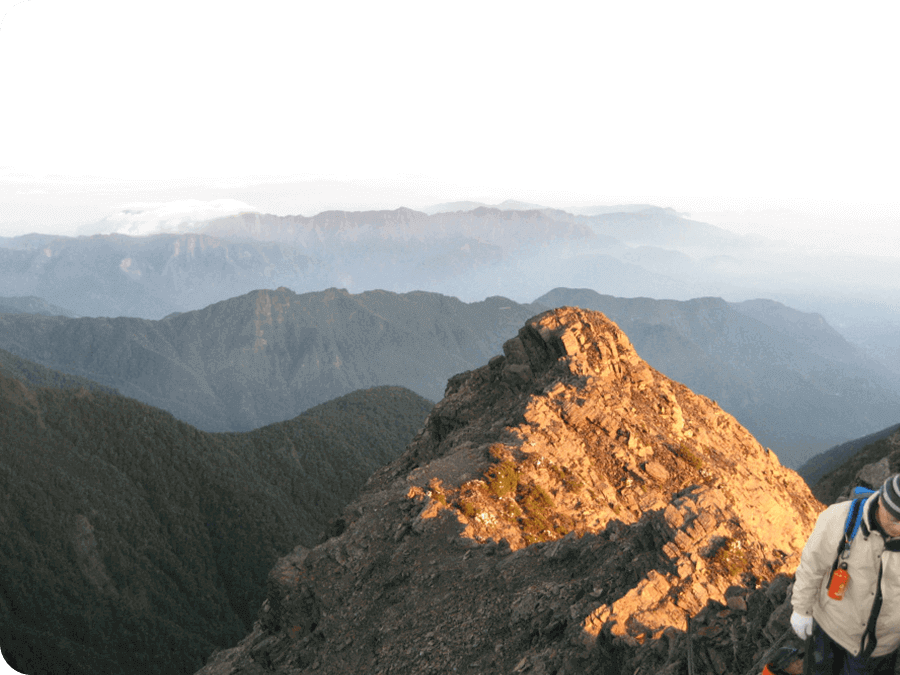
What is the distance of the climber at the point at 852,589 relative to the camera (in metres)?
8.54

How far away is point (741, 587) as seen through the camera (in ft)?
54.4

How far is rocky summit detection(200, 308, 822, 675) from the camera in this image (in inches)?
618

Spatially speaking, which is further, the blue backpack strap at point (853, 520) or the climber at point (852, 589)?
the blue backpack strap at point (853, 520)

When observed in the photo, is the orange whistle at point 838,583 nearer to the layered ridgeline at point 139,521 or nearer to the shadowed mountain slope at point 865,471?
the shadowed mountain slope at point 865,471

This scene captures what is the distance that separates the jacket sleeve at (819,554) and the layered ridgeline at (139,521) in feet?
366

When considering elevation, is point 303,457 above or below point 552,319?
below

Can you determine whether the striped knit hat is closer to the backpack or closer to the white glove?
the backpack

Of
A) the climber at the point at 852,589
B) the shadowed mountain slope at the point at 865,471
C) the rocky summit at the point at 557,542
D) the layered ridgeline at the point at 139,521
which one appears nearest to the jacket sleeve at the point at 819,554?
the climber at the point at 852,589

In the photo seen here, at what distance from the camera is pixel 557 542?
2216 cm

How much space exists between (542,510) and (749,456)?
59.2ft

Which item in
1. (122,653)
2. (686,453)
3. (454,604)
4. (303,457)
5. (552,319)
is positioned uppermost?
(552,319)

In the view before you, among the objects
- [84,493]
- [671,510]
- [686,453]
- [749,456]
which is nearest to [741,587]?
[671,510]

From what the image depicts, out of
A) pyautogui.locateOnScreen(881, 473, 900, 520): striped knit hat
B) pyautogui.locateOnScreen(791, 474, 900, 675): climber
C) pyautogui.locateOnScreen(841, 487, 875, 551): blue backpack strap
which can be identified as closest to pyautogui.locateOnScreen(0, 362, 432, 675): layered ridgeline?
pyautogui.locateOnScreen(791, 474, 900, 675): climber

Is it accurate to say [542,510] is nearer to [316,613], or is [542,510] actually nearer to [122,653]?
[316,613]
